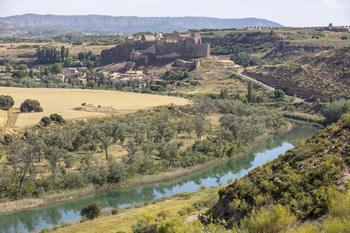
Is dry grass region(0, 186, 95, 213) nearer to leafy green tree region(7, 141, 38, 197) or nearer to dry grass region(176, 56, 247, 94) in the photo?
leafy green tree region(7, 141, 38, 197)

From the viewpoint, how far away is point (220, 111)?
57594 millimetres

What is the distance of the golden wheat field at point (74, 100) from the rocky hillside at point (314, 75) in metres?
23.7

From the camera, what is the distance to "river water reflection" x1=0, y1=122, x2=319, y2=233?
2364 centimetres

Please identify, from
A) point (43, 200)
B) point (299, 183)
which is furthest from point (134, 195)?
point (299, 183)

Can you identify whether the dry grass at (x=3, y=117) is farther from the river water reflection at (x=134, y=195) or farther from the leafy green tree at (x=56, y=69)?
the leafy green tree at (x=56, y=69)

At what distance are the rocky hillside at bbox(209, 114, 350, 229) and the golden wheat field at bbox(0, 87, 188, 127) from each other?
104 feet

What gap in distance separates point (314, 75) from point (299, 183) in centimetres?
6036

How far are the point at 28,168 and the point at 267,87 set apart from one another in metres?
55.5

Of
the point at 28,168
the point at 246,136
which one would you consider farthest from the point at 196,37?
the point at 28,168

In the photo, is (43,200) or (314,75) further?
(314,75)

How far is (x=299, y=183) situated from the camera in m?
14.0

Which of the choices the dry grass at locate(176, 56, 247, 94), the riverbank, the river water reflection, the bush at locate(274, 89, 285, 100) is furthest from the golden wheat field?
the bush at locate(274, 89, 285, 100)

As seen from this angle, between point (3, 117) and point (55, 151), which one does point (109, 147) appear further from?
point (3, 117)

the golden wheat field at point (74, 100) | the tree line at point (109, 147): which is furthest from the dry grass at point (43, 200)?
the golden wheat field at point (74, 100)
